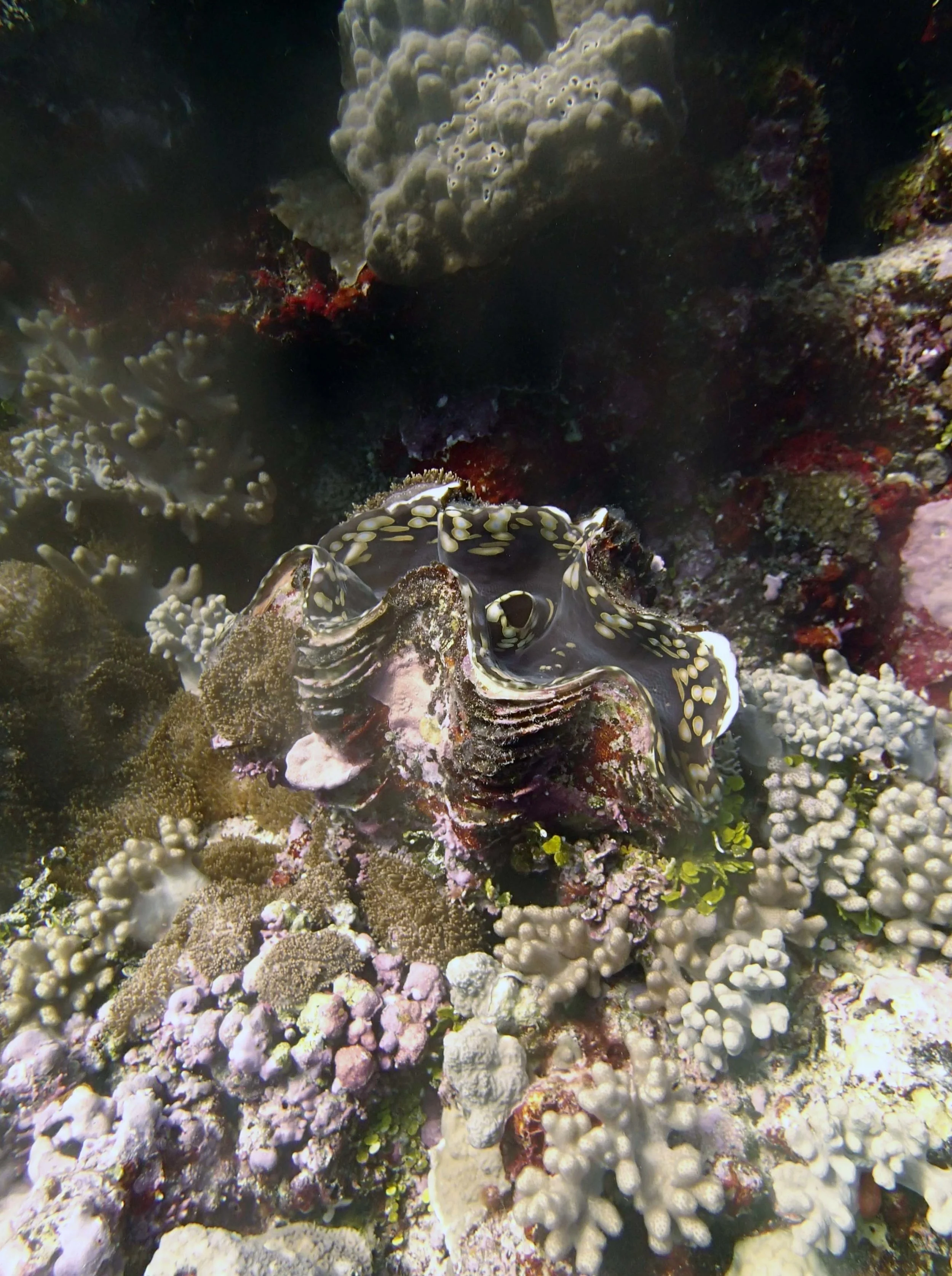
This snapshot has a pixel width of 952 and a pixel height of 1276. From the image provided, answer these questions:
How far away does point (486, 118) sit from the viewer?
280cm

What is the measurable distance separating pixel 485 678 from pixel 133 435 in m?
2.88

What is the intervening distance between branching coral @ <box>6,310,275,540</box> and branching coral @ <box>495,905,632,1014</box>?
2837mm

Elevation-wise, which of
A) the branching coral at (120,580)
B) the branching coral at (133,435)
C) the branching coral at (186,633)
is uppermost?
the branching coral at (133,435)

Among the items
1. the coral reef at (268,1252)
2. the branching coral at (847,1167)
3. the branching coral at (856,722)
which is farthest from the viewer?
the branching coral at (856,722)

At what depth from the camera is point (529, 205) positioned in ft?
9.36

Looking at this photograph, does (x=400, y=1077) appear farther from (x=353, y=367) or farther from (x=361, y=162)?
(x=361, y=162)

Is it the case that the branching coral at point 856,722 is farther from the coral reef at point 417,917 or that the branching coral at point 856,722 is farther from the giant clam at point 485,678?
the coral reef at point 417,917

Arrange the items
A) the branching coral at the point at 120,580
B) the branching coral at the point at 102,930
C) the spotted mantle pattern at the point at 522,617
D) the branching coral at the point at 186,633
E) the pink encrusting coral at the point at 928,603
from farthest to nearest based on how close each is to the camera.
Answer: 1. the branching coral at the point at 120,580
2. the branching coral at the point at 186,633
3. the pink encrusting coral at the point at 928,603
4. the branching coral at the point at 102,930
5. the spotted mantle pattern at the point at 522,617

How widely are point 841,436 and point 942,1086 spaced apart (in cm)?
298

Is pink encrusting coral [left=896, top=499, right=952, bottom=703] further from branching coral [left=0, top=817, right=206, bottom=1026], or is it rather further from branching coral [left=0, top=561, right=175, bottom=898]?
branching coral [left=0, top=561, right=175, bottom=898]

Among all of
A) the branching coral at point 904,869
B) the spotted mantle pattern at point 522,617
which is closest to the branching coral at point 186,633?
the spotted mantle pattern at point 522,617

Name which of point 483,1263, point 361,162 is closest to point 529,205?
point 361,162

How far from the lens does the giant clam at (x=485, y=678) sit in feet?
6.59

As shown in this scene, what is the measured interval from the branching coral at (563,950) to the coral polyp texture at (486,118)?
120 inches
